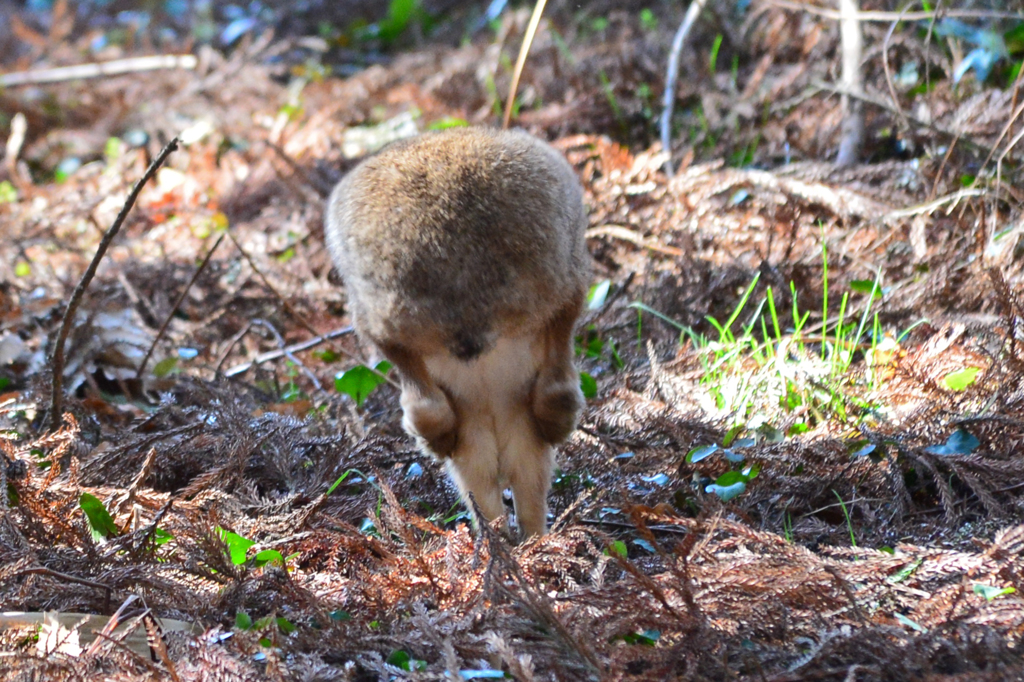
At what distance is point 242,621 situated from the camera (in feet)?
8.19

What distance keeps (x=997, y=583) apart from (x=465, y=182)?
164 centimetres

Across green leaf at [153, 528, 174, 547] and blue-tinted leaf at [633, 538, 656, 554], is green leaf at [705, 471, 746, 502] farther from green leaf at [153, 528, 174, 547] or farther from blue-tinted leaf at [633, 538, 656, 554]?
green leaf at [153, 528, 174, 547]

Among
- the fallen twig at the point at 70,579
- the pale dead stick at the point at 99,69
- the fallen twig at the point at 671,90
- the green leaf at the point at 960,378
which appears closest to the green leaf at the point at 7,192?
the pale dead stick at the point at 99,69

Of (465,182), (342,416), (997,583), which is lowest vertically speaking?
(342,416)

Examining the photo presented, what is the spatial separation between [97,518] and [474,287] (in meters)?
1.44

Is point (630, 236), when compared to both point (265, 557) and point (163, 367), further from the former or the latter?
point (265, 557)

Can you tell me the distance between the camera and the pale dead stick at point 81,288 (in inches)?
118

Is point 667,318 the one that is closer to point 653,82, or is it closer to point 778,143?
point 778,143

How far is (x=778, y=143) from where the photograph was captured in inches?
242

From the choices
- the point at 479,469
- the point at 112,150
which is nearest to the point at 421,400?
the point at 479,469

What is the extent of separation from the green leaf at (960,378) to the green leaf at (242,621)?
2.59 m

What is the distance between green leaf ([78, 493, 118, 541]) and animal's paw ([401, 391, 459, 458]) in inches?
38.9

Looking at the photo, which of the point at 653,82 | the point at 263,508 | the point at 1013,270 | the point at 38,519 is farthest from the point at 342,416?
the point at 653,82

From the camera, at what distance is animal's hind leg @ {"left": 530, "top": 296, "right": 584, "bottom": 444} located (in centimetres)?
276
